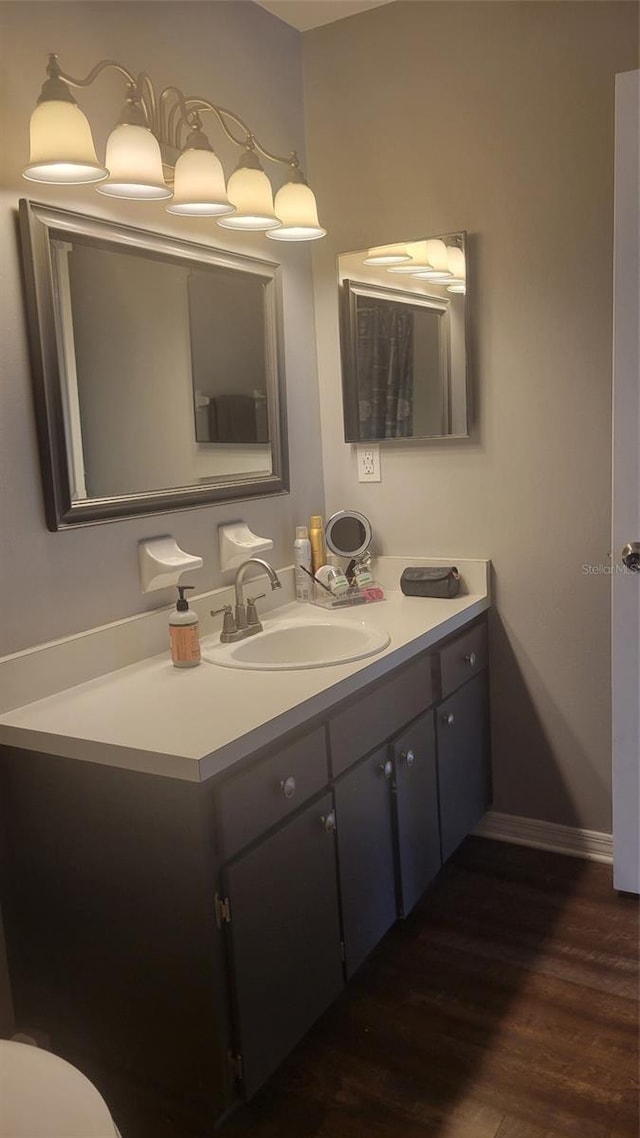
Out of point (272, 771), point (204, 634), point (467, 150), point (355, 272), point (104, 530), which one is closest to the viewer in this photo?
point (272, 771)

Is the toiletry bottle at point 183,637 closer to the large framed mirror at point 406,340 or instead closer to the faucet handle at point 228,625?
the faucet handle at point 228,625

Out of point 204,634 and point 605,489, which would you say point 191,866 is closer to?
point 204,634

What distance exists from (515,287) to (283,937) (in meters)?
1.68

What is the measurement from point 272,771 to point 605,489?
1.22 metres

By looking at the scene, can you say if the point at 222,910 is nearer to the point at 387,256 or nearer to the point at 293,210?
the point at 293,210

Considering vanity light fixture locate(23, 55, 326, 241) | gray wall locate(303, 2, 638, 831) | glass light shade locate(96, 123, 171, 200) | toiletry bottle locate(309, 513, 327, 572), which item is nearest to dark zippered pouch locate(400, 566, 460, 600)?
gray wall locate(303, 2, 638, 831)

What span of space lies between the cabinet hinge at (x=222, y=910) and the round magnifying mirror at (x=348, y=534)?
1236 mm

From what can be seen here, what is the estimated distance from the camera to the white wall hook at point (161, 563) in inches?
78.1

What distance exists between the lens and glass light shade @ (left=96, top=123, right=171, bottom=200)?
1.73 m

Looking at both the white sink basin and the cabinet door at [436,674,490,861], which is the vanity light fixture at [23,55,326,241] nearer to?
the white sink basin

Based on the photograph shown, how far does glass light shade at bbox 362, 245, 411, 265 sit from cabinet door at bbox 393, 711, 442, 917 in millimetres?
1236

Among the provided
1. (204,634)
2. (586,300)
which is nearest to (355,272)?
(586,300)

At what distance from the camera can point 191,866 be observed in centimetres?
148

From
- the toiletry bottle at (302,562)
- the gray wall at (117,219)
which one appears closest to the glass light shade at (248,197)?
the gray wall at (117,219)
